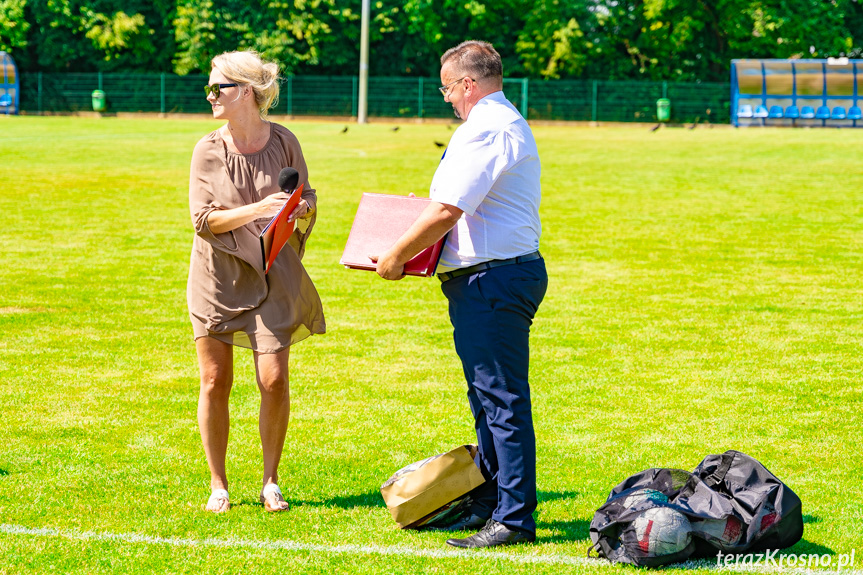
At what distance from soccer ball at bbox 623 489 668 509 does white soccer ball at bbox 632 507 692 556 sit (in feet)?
0.49

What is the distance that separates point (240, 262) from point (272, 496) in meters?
1.16

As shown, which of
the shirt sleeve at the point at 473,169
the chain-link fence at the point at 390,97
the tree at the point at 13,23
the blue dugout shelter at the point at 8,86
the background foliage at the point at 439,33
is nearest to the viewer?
the shirt sleeve at the point at 473,169

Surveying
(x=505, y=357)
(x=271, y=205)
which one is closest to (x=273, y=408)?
(x=271, y=205)

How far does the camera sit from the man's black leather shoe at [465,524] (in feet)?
15.6

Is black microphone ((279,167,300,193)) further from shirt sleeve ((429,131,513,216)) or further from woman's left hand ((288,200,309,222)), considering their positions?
shirt sleeve ((429,131,513,216))

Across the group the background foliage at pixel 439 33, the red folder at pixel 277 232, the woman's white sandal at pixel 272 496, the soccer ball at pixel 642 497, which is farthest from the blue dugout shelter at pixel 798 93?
the red folder at pixel 277 232

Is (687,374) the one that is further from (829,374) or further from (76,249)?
(76,249)

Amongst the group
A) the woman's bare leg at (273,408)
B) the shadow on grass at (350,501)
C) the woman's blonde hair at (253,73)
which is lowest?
the shadow on grass at (350,501)

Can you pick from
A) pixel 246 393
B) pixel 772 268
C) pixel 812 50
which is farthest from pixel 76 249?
pixel 812 50

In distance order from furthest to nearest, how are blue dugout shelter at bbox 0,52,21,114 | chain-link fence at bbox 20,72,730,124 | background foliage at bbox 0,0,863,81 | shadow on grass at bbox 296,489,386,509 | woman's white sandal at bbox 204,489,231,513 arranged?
background foliage at bbox 0,0,863,81, blue dugout shelter at bbox 0,52,21,114, chain-link fence at bbox 20,72,730,124, shadow on grass at bbox 296,489,386,509, woman's white sandal at bbox 204,489,231,513

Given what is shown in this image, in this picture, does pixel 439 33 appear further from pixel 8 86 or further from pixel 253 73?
pixel 253 73

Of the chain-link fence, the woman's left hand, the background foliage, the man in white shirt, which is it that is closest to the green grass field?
the man in white shirt

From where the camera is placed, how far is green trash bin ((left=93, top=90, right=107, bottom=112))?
161 ft

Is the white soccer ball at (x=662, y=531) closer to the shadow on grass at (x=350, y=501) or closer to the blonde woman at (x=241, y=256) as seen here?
the shadow on grass at (x=350, y=501)
